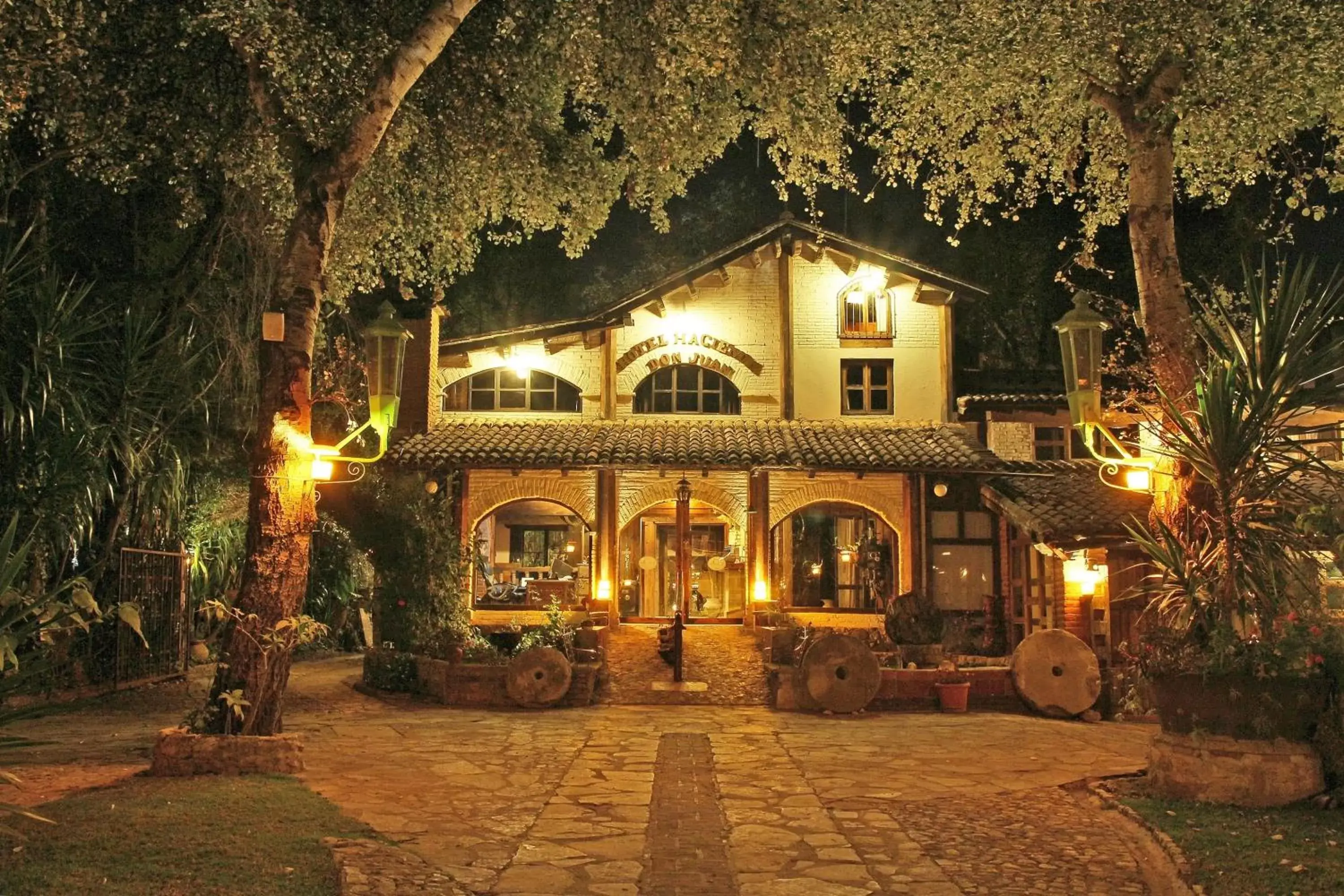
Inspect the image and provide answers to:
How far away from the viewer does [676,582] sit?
73.3ft

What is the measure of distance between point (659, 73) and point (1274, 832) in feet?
33.7

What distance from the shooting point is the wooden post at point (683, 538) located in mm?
21297

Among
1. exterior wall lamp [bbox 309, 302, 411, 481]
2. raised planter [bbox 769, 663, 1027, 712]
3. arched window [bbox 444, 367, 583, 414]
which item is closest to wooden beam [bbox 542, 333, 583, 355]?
arched window [bbox 444, 367, 583, 414]

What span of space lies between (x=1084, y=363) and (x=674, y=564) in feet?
50.4

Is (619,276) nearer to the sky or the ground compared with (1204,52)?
nearer to the sky

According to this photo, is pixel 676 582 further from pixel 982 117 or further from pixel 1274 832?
pixel 1274 832

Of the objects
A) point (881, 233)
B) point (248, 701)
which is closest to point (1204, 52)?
point (248, 701)

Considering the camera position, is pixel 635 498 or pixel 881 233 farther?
pixel 881 233

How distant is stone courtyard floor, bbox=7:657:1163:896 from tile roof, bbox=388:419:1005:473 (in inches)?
266

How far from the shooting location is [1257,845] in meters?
6.27

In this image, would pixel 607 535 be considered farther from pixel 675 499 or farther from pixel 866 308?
pixel 866 308

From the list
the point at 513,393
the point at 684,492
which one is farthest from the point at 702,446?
the point at 513,393

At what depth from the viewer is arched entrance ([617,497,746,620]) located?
74.5ft

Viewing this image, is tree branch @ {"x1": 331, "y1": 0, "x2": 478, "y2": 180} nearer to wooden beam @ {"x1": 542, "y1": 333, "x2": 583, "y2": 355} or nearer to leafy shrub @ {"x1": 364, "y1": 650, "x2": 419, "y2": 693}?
leafy shrub @ {"x1": 364, "y1": 650, "x2": 419, "y2": 693}
